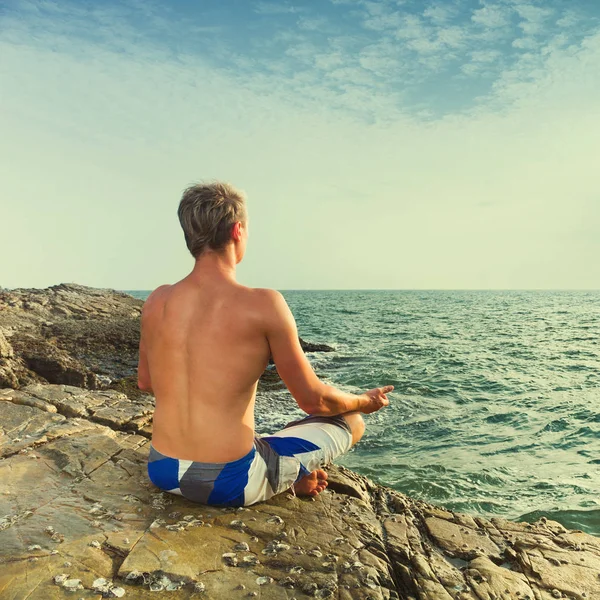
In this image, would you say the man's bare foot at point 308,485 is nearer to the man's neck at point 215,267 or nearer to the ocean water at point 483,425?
the man's neck at point 215,267

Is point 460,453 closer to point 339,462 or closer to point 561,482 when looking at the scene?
point 561,482

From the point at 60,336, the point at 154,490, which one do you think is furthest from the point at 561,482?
the point at 60,336

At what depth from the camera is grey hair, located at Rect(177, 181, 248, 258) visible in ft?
10.0

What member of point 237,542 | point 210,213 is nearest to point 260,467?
point 237,542

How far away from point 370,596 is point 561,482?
5.97 metres

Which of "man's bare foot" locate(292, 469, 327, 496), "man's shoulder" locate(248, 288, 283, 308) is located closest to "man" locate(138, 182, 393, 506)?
"man's shoulder" locate(248, 288, 283, 308)

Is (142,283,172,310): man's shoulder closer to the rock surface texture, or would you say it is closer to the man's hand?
the rock surface texture

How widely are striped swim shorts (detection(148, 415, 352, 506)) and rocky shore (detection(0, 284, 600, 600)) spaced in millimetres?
140

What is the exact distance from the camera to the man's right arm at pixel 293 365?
2.96 metres

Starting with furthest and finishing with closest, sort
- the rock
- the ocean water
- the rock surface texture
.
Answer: the rock → the ocean water → the rock surface texture

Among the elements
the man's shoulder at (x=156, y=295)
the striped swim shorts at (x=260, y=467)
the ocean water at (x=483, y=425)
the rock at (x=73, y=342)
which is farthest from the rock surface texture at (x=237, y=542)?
the rock at (x=73, y=342)

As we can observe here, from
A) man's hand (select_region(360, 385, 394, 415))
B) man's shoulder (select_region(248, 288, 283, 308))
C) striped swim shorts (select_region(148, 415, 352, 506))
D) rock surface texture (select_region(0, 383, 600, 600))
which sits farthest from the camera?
man's hand (select_region(360, 385, 394, 415))

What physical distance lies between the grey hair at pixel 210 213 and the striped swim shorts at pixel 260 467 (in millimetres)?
1495

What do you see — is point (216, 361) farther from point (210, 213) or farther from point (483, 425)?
point (483, 425)
